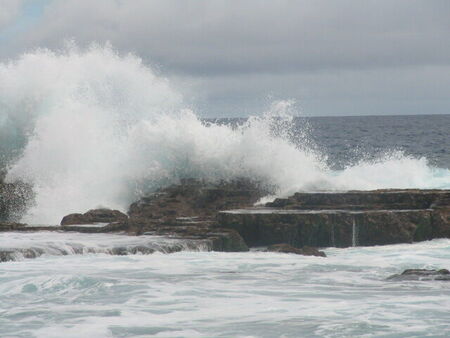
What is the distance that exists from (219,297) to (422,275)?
2686 mm

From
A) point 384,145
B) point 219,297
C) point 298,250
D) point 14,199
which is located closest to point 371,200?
point 298,250

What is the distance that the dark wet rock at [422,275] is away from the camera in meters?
12.1

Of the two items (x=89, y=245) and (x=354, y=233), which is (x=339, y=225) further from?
(x=89, y=245)

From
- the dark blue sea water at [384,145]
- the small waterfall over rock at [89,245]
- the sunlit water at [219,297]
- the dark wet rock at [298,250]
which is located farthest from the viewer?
the dark blue sea water at [384,145]

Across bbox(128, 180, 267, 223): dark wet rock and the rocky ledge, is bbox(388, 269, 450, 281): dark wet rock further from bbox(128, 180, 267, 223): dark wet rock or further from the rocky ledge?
bbox(128, 180, 267, 223): dark wet rock

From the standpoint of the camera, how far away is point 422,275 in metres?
12.2

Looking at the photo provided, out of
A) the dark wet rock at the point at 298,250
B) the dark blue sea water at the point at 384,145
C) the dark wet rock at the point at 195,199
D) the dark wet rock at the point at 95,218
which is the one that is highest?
the dark blue sea water at the point at 384,145

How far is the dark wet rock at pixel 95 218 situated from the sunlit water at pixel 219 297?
331cm

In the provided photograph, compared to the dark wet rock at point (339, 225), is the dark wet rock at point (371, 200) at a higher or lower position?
higher

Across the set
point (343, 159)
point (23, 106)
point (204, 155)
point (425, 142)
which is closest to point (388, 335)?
point (204, 155)

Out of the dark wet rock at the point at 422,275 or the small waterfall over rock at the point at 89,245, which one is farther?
the small waterfall over rock at the point at 89,245

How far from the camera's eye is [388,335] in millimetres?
9164

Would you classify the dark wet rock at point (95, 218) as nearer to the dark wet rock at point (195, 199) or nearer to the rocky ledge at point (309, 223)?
the rocky ledge at point (309, 223)

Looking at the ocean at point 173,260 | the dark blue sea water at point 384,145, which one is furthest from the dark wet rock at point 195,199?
the dark blue sea water at point 384,145
